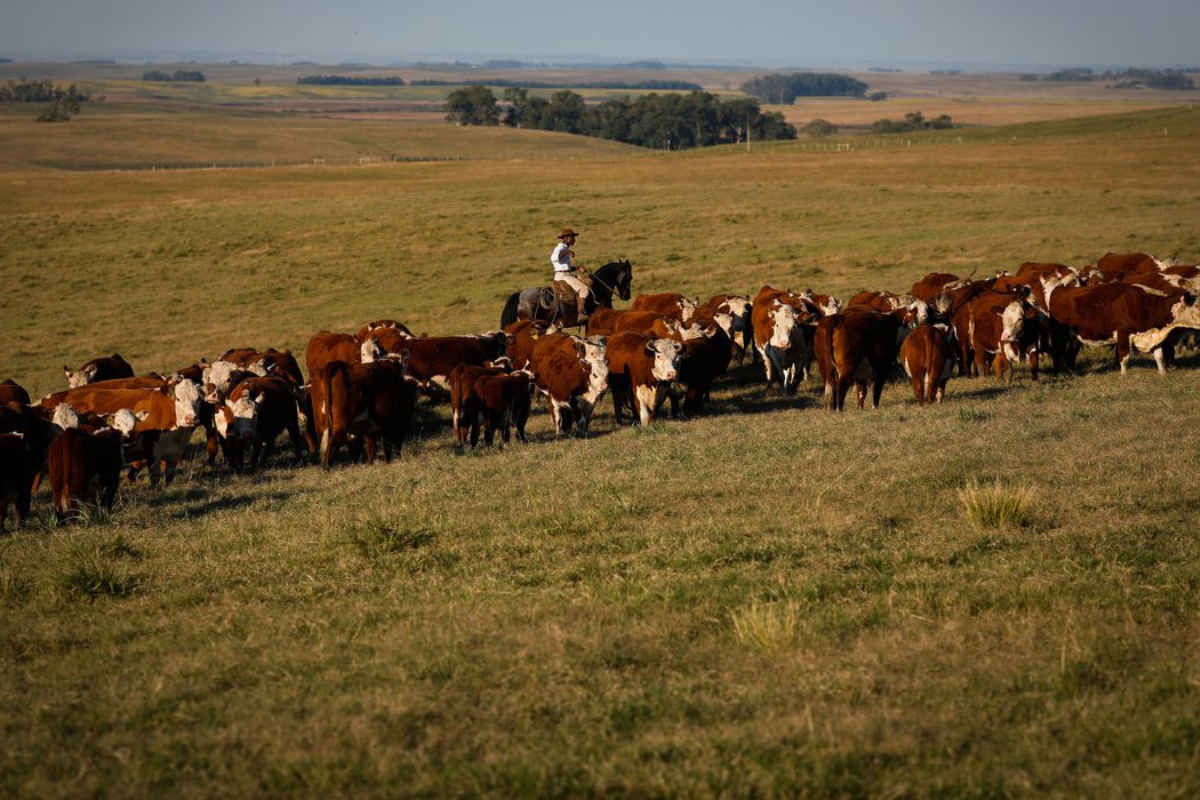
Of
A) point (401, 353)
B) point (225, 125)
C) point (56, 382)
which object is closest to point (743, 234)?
point (56, 382)

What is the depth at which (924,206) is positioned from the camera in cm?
4788

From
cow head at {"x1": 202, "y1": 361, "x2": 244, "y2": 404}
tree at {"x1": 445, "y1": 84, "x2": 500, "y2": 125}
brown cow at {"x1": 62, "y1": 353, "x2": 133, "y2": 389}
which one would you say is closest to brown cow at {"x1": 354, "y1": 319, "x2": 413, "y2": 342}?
cow head at {"x1": 202, "y1": 361, "x2": 244, "y2": 404}

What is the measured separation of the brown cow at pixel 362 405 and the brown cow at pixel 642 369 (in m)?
2.97

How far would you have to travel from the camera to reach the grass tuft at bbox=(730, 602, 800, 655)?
678cm

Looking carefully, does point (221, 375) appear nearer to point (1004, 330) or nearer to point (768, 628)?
point (1004, 330)

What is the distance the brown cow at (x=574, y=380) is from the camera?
1662cm

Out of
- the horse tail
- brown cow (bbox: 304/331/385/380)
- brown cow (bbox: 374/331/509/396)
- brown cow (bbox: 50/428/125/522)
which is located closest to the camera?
brown cow (bbox: 50/428/125/522)

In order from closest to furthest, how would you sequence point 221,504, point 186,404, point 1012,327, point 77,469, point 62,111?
point 221,504 < point 77,469 < point 186,404 < point 1012,327 < point 62,111

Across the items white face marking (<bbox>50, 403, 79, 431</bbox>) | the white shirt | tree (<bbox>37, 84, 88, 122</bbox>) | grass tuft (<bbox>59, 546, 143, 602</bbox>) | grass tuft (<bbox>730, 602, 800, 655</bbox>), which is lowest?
white face marking (<bbox>50, 403, 79, 431</bbox>)

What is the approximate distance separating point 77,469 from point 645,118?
12559cm

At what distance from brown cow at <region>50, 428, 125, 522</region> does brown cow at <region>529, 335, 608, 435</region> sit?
5848mm

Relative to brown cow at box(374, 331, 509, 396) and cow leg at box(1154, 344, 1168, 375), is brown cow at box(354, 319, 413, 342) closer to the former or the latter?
brown cow at box(374, 331, 509, 396)

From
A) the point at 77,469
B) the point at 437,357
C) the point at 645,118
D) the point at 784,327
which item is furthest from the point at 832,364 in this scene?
the point at 645,118

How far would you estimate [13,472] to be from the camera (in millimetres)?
11820
